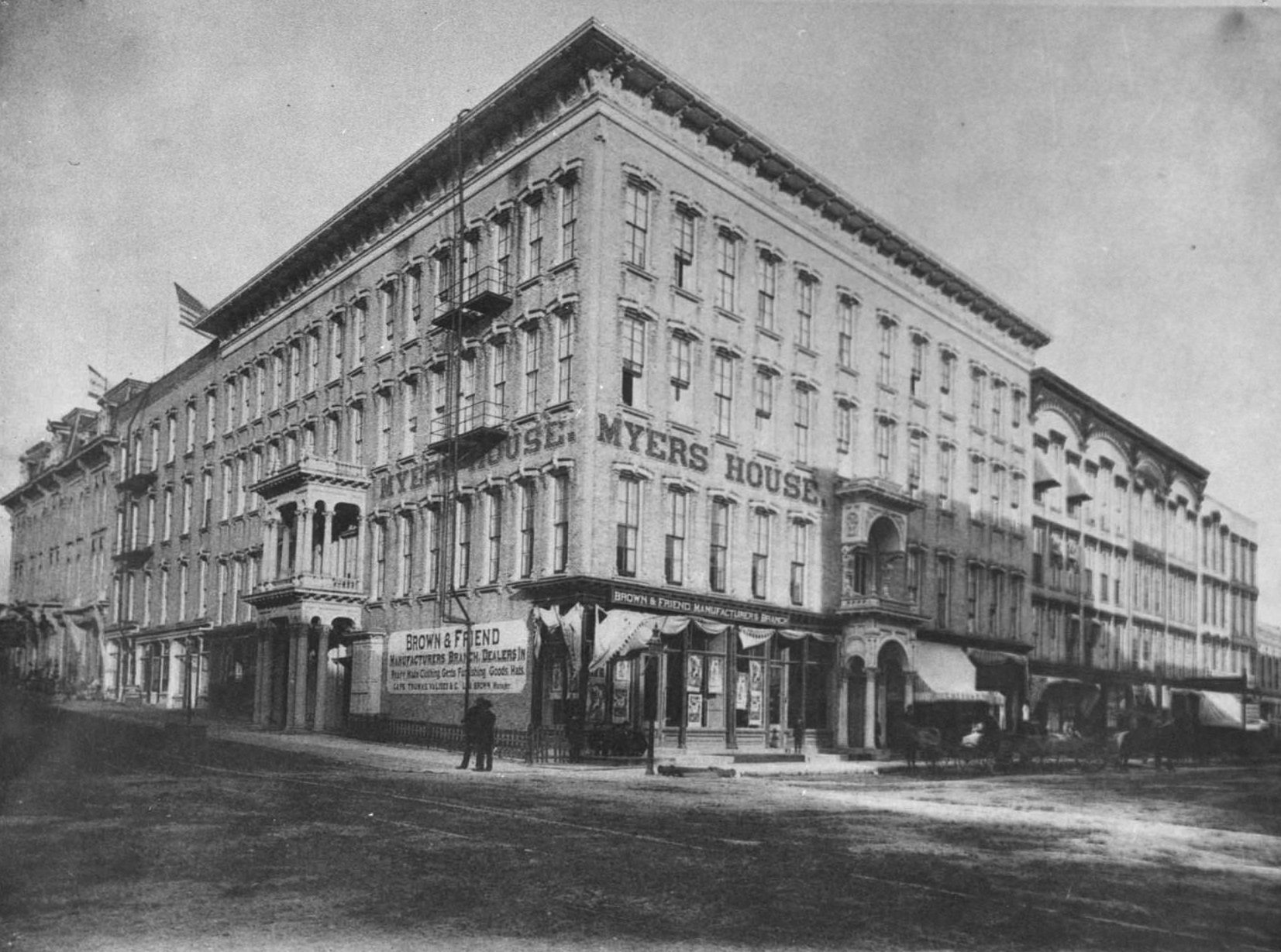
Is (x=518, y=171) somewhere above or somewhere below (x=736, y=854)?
above

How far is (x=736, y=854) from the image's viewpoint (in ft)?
36.4

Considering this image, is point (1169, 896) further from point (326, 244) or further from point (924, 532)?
point (326, 244)

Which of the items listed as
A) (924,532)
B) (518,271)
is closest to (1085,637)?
(924,532)

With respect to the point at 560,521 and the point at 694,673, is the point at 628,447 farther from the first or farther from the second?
the point at 694,673

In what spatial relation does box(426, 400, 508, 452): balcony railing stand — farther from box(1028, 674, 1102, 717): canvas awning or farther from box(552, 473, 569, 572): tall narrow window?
box(1028, 674, 1102, 717): canvas awning

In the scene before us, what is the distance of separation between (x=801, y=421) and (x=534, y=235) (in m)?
8.37

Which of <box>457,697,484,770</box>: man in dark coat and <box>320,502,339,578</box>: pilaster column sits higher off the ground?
<box>320,502,339,578</box>: pilaster column

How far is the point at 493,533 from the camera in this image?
26953 mm

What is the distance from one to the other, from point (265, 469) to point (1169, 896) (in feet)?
102

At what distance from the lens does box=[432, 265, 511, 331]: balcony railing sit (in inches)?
1051

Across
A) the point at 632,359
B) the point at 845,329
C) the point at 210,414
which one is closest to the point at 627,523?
the point at 632,359

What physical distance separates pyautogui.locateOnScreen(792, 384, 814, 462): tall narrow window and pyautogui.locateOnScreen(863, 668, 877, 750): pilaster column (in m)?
6.02

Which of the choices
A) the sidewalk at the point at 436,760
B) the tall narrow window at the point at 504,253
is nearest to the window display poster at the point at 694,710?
the sidewalk at the point at 436,760

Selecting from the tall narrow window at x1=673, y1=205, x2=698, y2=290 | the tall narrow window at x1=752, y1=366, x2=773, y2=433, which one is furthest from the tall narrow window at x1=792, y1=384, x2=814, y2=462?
the tall narrow window at x1=673, y1=205, x2=698, y2=290
